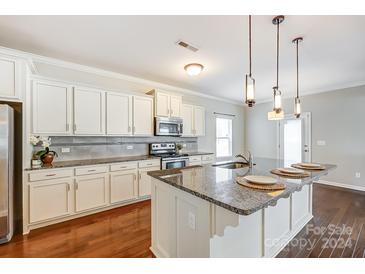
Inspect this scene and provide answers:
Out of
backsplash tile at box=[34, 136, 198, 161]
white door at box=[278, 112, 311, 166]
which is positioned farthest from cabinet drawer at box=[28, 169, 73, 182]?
white door at box=[278, 112, 311, 166]

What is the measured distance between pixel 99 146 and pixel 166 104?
162 centimetres

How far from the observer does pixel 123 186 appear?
3.08 meters

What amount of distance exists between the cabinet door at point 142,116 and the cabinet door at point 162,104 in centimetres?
13

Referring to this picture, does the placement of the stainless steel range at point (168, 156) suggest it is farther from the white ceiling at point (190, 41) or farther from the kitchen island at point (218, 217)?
the kitchen island at point (218, 217)

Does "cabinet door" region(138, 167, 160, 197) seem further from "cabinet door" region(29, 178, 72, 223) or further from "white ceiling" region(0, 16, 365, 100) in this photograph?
"white ceiling" region(0, 16, 365, 100)

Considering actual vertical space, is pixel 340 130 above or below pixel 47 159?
above

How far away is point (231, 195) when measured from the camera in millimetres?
1146

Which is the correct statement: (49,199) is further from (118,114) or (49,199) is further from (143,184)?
(118,114)

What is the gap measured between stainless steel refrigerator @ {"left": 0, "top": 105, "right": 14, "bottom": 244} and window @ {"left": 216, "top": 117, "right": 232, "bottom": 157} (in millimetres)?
4754

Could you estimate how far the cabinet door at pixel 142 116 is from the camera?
3.51 m

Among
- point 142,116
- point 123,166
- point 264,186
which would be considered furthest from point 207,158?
point 264,186

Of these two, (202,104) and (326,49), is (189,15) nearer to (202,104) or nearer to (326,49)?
(326,49)
